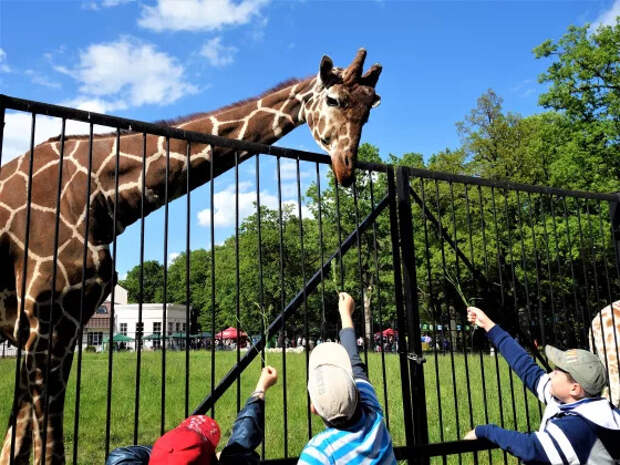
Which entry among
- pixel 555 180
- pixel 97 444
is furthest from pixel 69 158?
pixel 555 180

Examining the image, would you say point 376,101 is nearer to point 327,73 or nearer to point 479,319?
point 327,73

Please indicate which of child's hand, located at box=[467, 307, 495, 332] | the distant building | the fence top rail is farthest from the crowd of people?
the distant building

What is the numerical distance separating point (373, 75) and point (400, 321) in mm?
3026

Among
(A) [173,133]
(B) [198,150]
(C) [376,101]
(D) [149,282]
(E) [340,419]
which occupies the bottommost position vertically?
(E) [340,419]

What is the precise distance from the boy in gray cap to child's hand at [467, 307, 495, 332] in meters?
0.57

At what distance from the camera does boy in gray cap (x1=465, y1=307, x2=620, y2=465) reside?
294 centimetres

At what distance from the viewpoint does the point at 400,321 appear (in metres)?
4.02

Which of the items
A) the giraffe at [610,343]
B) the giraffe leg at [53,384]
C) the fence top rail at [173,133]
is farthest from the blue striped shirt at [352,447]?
Result: the giraffe at [610,343]

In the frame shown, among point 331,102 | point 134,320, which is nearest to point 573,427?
point 331,102

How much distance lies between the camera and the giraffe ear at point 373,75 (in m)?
5.66

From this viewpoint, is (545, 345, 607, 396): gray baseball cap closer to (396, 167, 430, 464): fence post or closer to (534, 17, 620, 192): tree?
(396, 167, 430, 464): fence post

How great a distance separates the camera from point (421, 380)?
3.86 metres

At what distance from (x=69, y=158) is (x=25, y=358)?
1.74 meters

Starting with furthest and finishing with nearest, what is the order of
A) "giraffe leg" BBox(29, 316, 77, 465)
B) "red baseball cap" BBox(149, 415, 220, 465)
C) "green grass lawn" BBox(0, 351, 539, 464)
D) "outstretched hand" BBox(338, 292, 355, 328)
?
"green grass lawn" BBox(0, 351, 539, 464) → "giraffe leg" BBox(29, 316, 77, 465) → "outstretched hand" BBox(338, 292, 355, 328) → "red baseball cap" BBox(149, 415, 220, 465)
